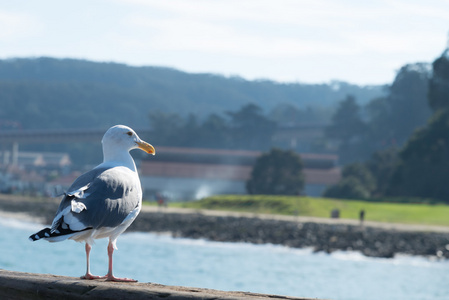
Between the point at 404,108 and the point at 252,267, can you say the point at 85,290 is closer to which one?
the point at 252,267

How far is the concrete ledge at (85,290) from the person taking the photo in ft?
11.9

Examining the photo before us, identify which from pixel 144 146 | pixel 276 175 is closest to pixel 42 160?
pixel 276 175

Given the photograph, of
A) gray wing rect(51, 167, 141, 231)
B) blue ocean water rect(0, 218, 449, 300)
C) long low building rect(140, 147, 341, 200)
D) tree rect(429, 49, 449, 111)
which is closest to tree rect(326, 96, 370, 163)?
long low building rect(140, 147, 341, 200)

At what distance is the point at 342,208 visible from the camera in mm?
49094

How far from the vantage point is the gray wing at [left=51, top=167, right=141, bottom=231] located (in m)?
4.26

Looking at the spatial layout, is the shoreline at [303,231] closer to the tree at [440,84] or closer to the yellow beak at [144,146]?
the tree at [440,84]

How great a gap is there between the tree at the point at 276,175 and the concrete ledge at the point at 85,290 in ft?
184

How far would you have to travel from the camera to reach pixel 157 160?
75375 millimetres

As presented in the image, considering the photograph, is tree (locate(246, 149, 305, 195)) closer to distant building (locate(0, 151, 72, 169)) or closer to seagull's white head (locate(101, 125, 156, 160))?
seagull's white head (locate(101, 125, 156, 160))

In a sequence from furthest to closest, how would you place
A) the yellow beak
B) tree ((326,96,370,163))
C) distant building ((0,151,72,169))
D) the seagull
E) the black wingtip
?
distant building ((0,151,72,169))
tree ((326,96,370,163))
the yellow beak
the seagull
the black wingtip

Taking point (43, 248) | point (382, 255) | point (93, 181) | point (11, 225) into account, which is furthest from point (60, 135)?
point (93, 181)

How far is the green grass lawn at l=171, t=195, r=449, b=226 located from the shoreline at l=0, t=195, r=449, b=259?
5.10 ft

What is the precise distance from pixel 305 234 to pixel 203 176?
33798 mm

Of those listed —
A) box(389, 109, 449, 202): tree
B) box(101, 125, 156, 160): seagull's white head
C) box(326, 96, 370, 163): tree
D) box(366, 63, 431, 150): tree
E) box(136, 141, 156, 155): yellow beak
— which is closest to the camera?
box(101, 125, 156, 160): seagull's white head
